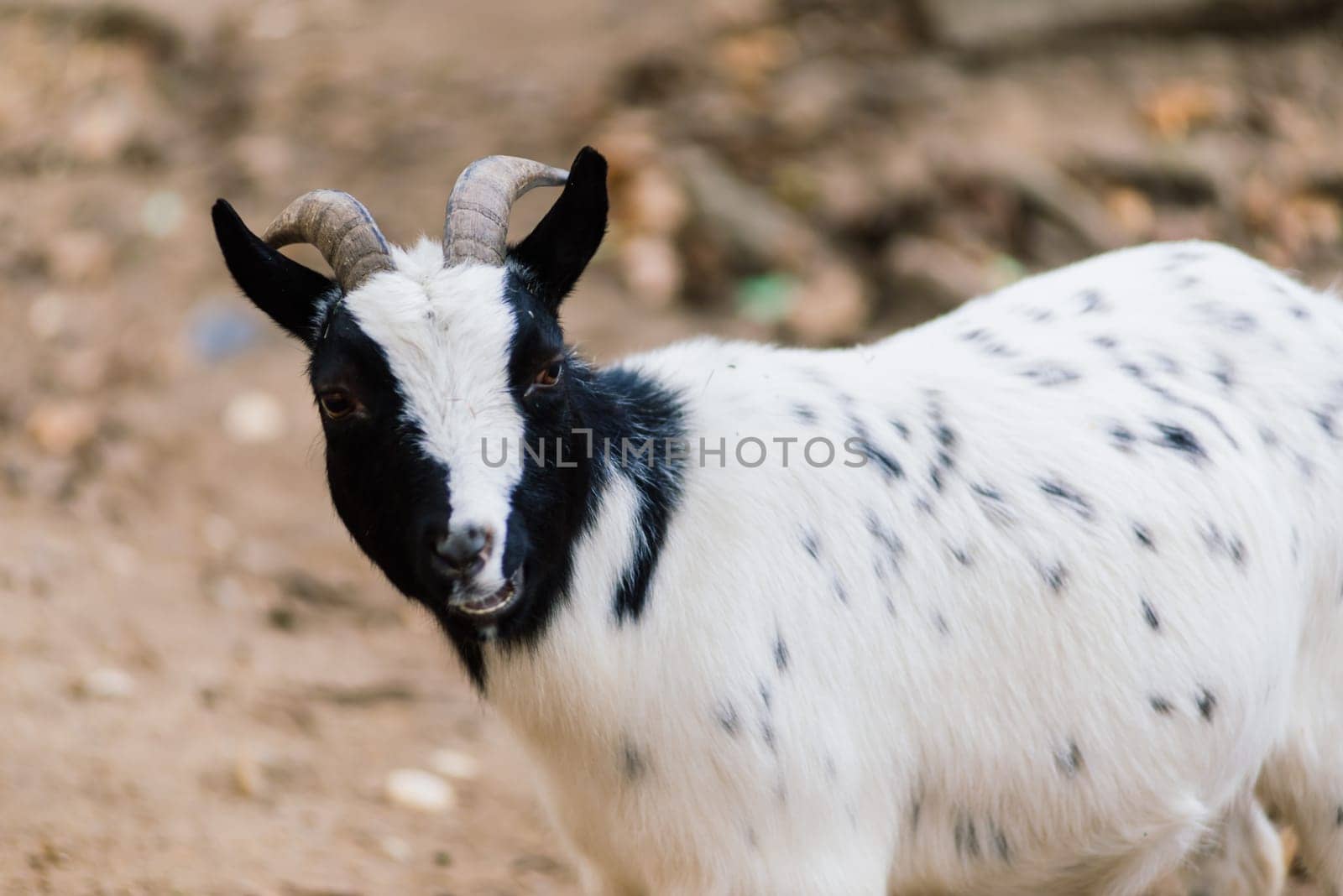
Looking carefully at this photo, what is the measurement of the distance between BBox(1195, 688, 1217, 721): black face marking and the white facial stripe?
6.03ft

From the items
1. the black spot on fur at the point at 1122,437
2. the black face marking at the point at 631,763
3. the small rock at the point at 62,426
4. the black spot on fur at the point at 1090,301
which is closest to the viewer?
the black face marking at the point at 631,763

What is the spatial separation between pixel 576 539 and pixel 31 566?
3.43 metres

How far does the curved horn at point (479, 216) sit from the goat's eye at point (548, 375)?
275mm

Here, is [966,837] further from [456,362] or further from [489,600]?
[456,362]

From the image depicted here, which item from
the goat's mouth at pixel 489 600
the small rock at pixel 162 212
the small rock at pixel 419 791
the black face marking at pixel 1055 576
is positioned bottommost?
the small rock at pixel 419 791

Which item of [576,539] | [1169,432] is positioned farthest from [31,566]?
[1169,432]

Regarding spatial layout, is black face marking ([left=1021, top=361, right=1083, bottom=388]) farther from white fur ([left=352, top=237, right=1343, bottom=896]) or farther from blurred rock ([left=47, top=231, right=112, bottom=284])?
blurred rock ([left=47, top=231, right=112, bottom=284])

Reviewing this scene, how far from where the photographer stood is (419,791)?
4906mm

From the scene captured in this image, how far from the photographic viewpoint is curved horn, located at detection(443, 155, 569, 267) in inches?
125

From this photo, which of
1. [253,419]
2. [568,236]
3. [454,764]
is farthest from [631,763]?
[253,419]

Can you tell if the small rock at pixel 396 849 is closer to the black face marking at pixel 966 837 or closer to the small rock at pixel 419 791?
the small rock at pixel 419 791

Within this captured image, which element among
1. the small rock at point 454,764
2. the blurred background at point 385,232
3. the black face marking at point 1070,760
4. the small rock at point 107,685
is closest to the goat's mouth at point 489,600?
the black face marking at point 1070,760

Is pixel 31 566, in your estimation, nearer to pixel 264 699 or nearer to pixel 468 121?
pixel 264 699

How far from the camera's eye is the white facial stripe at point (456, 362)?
2938mm
